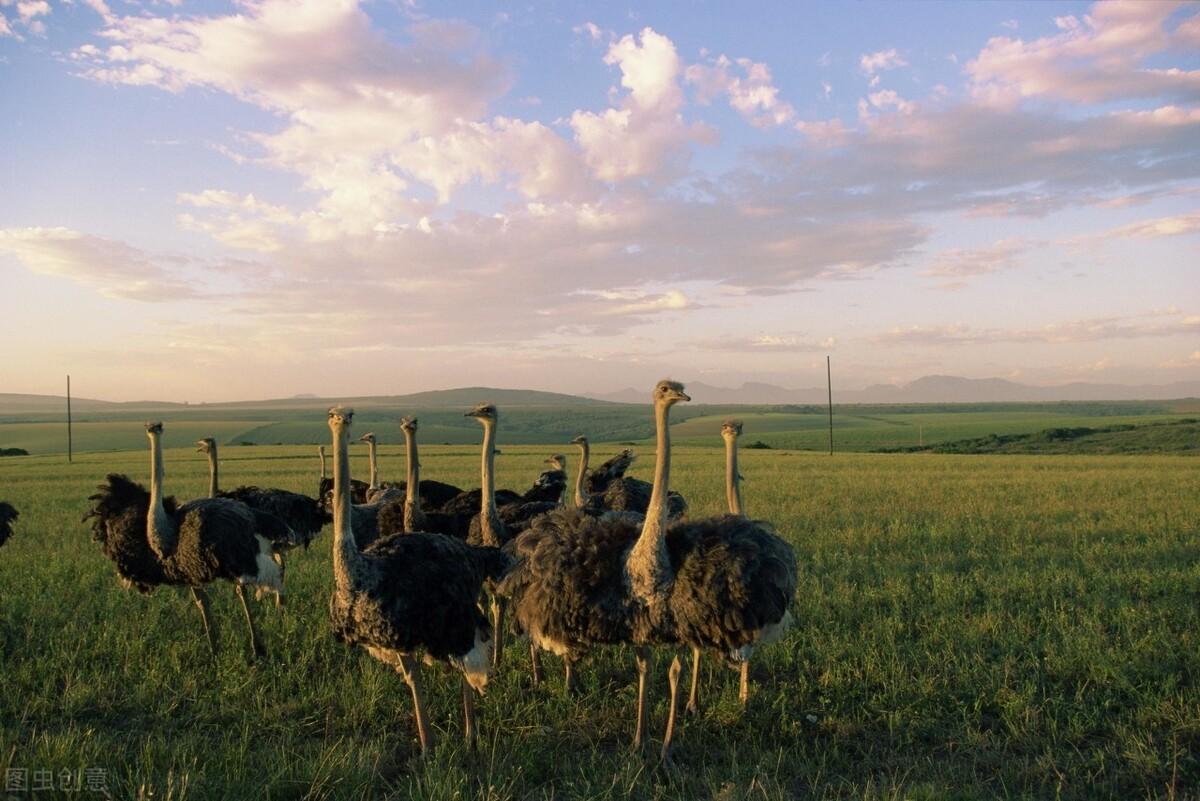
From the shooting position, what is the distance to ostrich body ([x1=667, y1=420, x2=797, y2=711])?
5141 millimetres

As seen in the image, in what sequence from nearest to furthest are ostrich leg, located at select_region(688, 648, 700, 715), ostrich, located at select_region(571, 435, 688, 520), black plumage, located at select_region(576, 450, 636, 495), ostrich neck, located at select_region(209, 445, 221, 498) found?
ostrich leg, located at select_region(688, 648, 700, 715) → ostrich, located at select_region(571, 435, 688, 520) → ostrich neck, located at select_region(209, 445, 221, 498) → black plumage, located at select_region(576, 450, 636, 495)

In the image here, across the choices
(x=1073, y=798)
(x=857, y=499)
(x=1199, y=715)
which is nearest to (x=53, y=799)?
(x=1073, y=798)

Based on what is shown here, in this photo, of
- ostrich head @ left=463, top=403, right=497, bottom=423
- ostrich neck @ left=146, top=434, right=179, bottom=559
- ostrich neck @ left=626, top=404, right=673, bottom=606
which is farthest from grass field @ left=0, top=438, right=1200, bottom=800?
ostrich head @ left=463, top=403, right=497, bottom=423

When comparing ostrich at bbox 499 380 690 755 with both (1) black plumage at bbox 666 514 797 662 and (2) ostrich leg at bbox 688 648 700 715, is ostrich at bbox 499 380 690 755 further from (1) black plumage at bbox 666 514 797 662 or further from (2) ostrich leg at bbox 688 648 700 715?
(2) ostrich leg at bbox 688 648 700 715

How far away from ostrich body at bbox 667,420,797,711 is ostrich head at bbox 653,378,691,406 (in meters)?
0.89

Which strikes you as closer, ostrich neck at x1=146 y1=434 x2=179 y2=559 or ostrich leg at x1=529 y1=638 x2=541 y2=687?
ostrich leg at x1=529 y1=638 x2=541 y2=687

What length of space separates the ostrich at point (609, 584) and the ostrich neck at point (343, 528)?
3.93ft

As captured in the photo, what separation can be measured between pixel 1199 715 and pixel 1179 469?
25.6m

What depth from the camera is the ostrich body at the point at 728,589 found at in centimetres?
514

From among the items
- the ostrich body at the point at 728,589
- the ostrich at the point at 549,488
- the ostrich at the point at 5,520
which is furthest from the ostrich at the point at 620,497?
the ostrich at the point at 5,520

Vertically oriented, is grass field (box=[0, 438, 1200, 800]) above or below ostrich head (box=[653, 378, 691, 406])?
below

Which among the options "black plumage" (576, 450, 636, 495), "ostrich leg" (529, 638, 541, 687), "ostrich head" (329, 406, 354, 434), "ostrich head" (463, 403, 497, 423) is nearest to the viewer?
"ostrich head" (329, 406, 354, 434)

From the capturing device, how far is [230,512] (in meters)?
7.62

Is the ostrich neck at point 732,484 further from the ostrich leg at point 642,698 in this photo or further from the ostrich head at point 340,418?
the ostrich head at point 340,418
